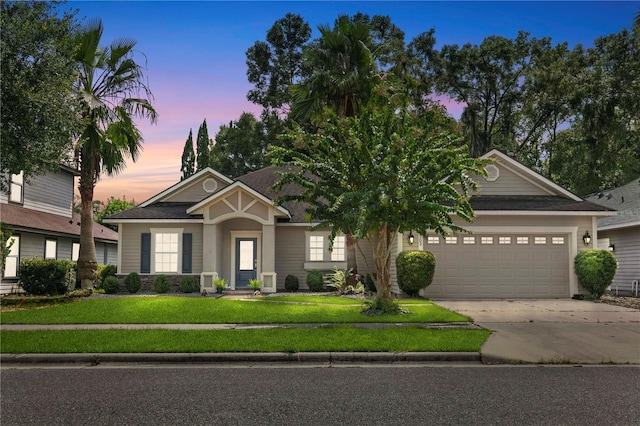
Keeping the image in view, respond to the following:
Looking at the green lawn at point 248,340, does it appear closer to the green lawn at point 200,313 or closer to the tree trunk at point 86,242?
the green lawn at point 200,313

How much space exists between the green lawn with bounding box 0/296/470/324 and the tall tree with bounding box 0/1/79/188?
390 cm

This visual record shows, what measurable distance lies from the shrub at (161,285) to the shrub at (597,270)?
53.9 feet

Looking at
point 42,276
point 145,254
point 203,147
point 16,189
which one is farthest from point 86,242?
point 203,147

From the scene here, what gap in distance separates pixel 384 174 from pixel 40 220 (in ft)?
63.1

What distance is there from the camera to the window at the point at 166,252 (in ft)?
75.4

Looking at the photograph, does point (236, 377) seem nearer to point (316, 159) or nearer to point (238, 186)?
point (316, 159)

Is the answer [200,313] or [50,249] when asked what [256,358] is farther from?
[50,249]

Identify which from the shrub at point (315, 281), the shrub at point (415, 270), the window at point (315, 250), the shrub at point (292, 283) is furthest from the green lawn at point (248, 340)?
the window at point (315, 250)

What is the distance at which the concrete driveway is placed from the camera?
9172 mm

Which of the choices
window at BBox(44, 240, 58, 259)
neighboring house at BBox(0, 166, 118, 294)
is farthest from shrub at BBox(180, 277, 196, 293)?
window at BBox(44, 240, 58, 259)

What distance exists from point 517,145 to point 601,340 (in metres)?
35.7

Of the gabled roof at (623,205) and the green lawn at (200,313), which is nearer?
the green lawn at (200,313)

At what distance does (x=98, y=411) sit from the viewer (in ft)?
19.8

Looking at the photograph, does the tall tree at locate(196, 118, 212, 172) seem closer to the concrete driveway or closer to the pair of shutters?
the pair of shutters
